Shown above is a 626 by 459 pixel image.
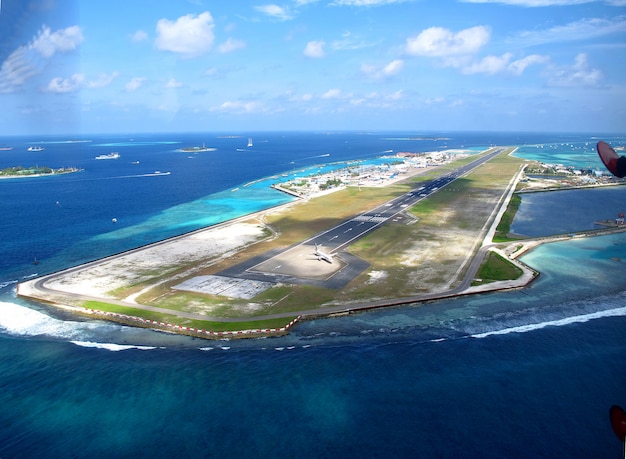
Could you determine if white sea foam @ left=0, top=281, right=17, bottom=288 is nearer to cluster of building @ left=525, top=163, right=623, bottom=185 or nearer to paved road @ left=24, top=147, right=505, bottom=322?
paved road @ left=24, top=147, right=505, bottom=322

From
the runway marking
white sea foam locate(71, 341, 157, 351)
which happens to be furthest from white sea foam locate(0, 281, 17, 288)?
the runway marking

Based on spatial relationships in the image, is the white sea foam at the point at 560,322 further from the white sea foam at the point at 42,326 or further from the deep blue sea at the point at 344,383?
the white sea foam at the point at 42,326

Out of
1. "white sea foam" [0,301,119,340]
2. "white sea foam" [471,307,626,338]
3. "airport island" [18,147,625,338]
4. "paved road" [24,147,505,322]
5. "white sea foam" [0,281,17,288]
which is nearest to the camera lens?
"white sea foam" [471,307,626,338]

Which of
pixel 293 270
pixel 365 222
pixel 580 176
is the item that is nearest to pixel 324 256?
pixel 293 270

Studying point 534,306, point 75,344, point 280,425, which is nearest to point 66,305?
point 75,344

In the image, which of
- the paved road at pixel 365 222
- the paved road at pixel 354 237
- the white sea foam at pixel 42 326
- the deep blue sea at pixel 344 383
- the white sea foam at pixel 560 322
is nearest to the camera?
the deep blue sea at pixel 344 383

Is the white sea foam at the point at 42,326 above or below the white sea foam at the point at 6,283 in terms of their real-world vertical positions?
below

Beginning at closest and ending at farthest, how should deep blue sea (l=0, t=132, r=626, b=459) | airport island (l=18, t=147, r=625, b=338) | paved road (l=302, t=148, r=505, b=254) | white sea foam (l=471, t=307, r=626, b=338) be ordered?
deep blue sea (l=0, t=132, r=626, b=459), white sea foam (l=471, t=307, r=626, b=338), airport island (l=18, t=147, r=625, b=338), paved road (l=302, t=148, r=505, b=254)

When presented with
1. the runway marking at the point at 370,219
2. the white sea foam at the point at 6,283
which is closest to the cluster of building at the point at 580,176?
the runway marking at the point at 370,219

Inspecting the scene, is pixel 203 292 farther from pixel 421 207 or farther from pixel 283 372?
pixel 421 207
